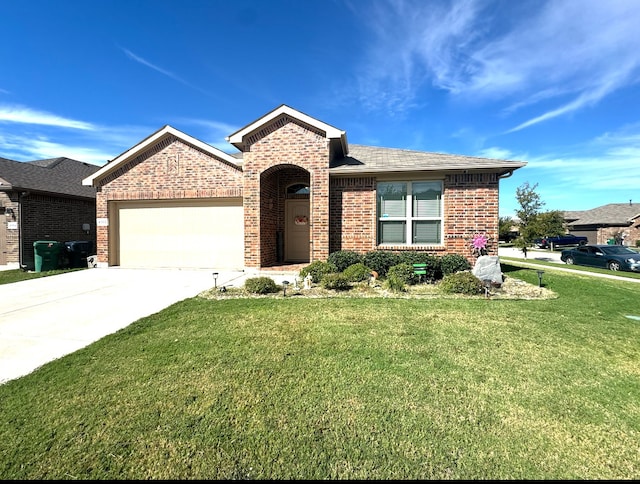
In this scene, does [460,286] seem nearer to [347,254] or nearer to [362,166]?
[347,254]

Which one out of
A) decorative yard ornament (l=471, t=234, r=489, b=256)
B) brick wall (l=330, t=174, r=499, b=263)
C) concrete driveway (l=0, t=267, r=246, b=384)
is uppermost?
brick wall (l=330, t=174, r=499, b=263)

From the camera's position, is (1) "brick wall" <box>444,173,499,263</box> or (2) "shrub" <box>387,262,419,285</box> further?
(1) "brick wall" <box>444,173,499,263</box>

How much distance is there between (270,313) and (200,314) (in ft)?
4.30

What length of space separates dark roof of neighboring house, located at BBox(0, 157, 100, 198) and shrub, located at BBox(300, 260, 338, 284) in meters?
12.0

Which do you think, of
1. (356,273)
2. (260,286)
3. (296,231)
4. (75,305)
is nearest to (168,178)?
(296,231)

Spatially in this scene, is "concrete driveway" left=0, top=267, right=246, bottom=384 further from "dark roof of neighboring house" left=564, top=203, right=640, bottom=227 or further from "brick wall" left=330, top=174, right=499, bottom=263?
"dark roof of neighboring house" left=564, top=203, right=640, bottom=227

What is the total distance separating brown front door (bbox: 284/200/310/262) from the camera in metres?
11.5

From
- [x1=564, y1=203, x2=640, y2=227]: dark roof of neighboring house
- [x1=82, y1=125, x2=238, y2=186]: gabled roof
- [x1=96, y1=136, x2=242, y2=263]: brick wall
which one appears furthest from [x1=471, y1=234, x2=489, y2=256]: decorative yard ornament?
[x1=564, y1=203, x2=640, y2=227]: dark roof of neighboring house

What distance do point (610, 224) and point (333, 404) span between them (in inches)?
1889

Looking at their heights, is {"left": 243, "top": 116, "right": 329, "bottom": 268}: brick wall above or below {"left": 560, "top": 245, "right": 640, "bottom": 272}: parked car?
above

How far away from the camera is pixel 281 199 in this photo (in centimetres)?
1148

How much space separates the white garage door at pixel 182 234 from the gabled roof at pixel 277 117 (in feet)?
7.41

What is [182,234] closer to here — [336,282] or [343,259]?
[343,259]

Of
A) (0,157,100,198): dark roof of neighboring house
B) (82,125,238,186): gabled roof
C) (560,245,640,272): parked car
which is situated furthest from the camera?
(560,245,640,272): parked car
